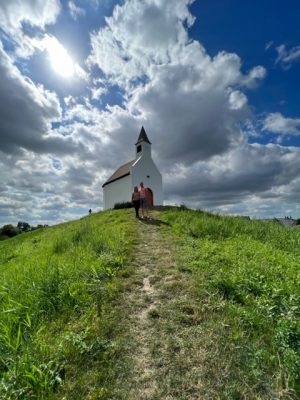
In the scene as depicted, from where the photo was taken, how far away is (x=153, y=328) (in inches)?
146

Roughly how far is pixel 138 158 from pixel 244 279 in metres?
26.4

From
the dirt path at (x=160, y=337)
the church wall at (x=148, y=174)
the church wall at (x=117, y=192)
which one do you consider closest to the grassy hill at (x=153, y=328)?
the dirt path at (x=160, y=337)

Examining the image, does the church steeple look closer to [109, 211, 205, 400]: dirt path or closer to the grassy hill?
the grassy hill

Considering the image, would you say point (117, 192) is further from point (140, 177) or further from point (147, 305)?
point (147, 305)

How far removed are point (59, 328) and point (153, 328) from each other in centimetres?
150

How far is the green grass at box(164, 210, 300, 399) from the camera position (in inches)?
108

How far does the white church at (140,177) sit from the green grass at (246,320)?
2196cm

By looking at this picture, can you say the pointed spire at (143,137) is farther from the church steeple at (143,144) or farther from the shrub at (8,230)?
the shrub at (8,230)

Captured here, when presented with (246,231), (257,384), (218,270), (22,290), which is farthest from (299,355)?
(246,231)

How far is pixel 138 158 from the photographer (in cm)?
3023

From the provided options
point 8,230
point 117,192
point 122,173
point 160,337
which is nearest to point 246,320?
point 160,337

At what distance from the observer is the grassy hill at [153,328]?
2.76 m

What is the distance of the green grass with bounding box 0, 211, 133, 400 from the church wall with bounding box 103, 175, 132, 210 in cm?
2287

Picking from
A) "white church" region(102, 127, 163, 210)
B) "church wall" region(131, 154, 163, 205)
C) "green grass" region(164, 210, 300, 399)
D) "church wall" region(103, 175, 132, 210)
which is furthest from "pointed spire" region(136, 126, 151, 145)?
"green grass" region(164, 210, 300, 399)
